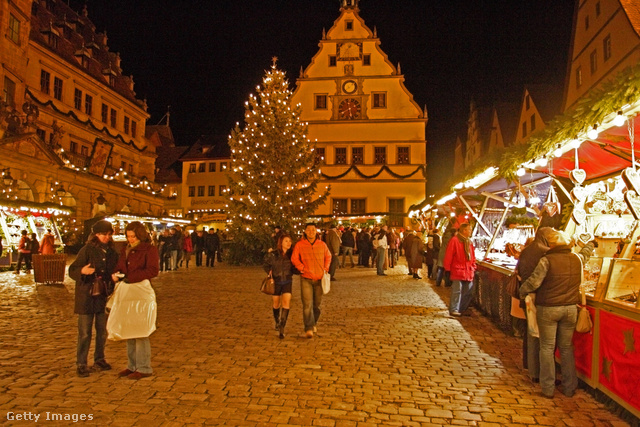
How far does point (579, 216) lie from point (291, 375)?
493cm

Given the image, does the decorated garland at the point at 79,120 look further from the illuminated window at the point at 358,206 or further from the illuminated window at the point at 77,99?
the illuminated window at the point at 358,206

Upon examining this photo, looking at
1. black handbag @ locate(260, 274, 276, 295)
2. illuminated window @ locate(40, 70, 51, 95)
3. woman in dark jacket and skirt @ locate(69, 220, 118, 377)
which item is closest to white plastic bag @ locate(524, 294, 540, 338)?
black handbag @ locate(260, 274, 276, 295)

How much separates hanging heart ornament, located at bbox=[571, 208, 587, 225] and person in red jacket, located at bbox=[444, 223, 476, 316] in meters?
2.69

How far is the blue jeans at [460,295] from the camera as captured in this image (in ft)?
32.6

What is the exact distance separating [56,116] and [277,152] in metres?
18.1

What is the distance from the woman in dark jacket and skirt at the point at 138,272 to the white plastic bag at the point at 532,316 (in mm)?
4204

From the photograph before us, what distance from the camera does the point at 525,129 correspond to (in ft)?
113

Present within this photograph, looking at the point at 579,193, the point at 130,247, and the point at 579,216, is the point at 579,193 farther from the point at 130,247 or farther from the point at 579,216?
the point at 130,247

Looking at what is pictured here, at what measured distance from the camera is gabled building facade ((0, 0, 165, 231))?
2491cm

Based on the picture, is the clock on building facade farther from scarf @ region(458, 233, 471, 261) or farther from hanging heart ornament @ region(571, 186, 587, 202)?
hanging heart ornament @ region(571, 186, 587, 202)

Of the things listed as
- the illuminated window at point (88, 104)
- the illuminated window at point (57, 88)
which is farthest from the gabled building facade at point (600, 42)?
the illuminated window at point (88, 104)

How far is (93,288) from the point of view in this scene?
18.9 ft

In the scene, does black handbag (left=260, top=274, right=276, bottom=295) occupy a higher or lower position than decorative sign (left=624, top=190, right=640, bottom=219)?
lower

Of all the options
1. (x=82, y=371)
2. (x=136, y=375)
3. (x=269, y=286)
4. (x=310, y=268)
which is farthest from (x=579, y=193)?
(x=82, y=371)
